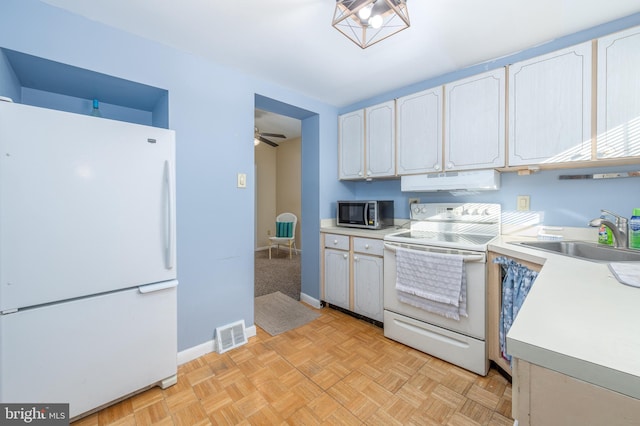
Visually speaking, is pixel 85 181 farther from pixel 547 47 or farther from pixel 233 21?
pixel 547 47

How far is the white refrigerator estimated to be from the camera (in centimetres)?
114

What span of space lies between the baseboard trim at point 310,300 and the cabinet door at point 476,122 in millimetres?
1874

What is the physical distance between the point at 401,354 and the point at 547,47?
2.45 metres

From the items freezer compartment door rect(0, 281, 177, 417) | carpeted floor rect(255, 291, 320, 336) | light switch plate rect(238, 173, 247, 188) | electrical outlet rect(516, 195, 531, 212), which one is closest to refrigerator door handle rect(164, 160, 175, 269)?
freezer compartment door rect(0, 281, 177, 417)

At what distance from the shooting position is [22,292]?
1147 millimetres

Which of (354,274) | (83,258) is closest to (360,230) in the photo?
(354,274)

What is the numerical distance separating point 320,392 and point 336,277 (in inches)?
45.4

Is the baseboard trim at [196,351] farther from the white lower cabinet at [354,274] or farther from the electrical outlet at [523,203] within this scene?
the electrical outlet at [523,203]

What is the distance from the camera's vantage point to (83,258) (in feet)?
4.21

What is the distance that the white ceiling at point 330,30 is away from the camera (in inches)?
56.4

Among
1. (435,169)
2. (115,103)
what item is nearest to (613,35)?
(435,169)

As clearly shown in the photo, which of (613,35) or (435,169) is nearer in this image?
(613,35)

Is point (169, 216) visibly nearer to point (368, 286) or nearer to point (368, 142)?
point (368, 286)

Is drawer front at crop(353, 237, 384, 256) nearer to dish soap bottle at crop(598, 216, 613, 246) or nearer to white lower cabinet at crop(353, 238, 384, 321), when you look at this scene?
white lower cabinet at crop(353, 238, 384, 321)
